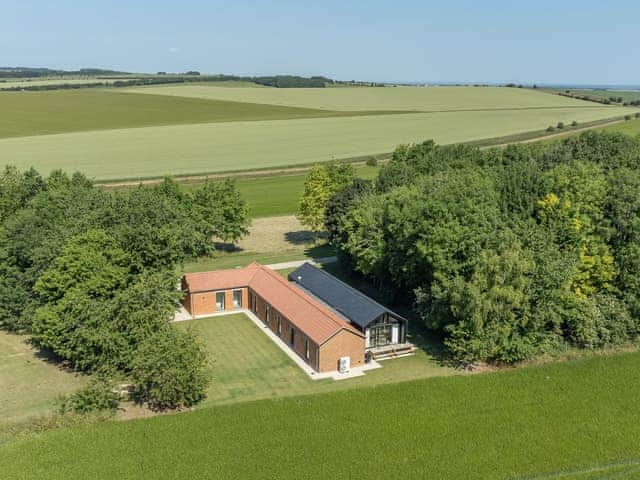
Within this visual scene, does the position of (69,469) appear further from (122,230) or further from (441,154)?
(441,154)

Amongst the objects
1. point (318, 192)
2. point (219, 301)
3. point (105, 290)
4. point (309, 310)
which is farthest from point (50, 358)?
point (318, 192)

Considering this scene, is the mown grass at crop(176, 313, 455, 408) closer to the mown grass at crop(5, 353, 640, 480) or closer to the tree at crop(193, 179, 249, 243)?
the mown grass at crop(5, 353, 640, 480)

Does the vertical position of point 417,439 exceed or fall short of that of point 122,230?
it falls short

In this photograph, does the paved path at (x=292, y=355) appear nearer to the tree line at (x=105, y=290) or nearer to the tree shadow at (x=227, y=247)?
the tree line at (x=105, y=290)

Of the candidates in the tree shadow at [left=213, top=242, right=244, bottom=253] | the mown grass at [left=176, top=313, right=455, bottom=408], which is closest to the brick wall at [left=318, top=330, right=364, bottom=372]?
the mown grass at [left=176, top=313, right=455, bottom=408]

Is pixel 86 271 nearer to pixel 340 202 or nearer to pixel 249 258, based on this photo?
pixel 249 258

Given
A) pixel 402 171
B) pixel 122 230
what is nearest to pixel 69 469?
pixel 122 230
